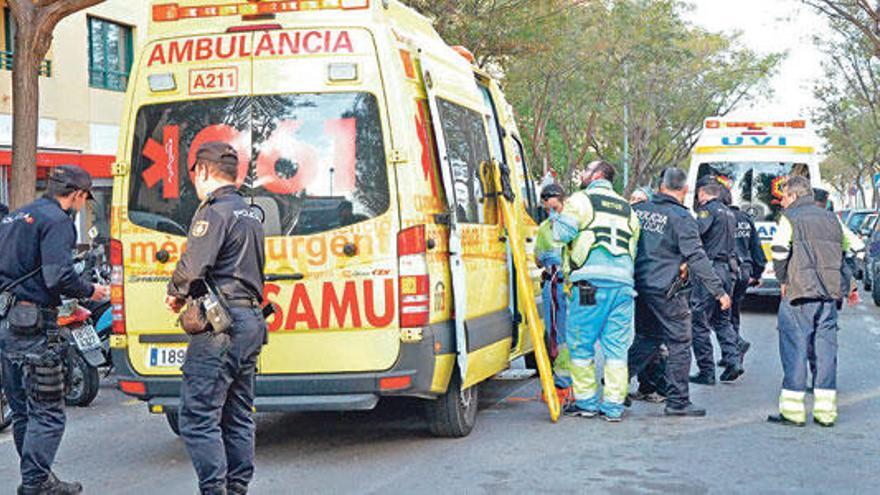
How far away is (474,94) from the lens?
7988 mm

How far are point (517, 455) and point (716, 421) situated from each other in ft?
6.23

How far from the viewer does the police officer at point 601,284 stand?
25.8 feet

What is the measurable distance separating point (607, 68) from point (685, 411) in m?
29.8

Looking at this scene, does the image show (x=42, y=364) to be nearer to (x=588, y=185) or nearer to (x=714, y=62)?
(x=588, y=185)

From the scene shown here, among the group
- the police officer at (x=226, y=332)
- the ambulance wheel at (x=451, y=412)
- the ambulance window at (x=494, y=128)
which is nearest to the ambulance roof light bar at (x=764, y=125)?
the ambulance window at (x=494, y=128)

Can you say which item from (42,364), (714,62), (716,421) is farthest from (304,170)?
(714,62)

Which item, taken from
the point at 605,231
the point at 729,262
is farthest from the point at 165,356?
the point at 729,262

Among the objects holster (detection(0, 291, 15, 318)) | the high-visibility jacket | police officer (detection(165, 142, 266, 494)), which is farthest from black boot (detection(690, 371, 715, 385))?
holster (detection(0, 291, 15, 318))

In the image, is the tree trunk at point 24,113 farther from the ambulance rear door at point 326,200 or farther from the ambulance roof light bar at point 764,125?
the ambulance roof light bar at point 764,125

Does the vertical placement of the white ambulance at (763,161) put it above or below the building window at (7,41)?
below

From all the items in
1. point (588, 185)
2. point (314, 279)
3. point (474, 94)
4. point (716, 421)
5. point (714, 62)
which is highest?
point (714, 62)

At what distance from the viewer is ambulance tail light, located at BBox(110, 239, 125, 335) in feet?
21.4

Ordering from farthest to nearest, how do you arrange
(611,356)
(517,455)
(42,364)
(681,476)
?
(611,356)
(517,455)
(681,476)
(42,364)

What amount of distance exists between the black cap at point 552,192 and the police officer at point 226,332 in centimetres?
477
